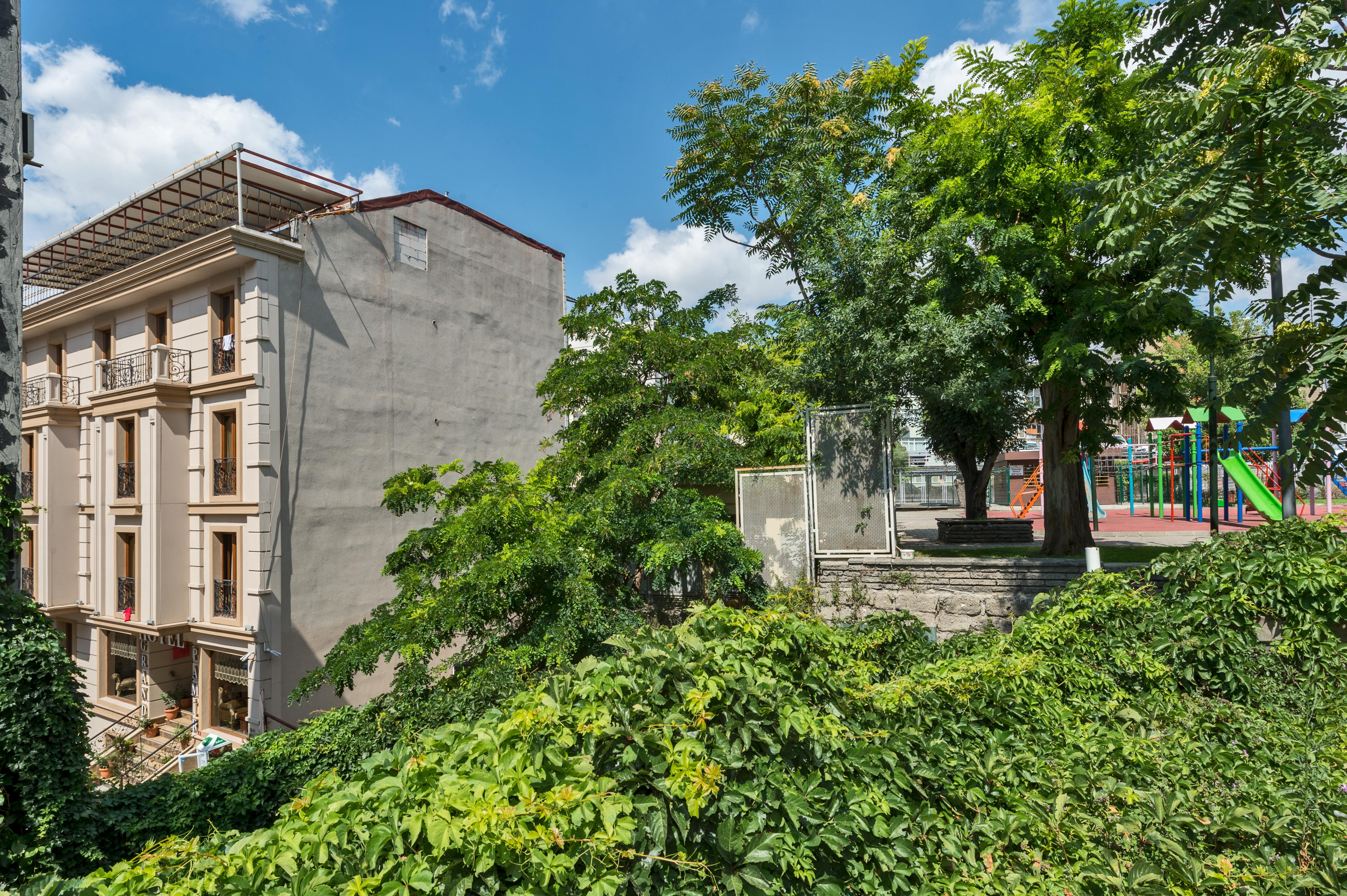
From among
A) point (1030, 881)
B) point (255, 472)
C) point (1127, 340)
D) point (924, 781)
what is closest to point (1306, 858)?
point (1030, 881)

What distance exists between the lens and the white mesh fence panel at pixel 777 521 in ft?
33.7

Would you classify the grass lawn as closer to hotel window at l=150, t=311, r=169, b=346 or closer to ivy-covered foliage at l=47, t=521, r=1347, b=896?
ivy-covered foliage at l=47, t=521, r=1347, b=896

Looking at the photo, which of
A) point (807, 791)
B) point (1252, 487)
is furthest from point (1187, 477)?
point (807, 791)

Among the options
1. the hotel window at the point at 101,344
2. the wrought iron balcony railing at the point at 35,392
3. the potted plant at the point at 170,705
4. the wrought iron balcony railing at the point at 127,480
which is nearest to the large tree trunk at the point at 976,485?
the potted plant at the point at 170,705

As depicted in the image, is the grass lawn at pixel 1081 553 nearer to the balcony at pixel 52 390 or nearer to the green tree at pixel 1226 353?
the green tree at pixel 1226 353

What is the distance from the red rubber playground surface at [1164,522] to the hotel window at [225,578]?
18.9 metres

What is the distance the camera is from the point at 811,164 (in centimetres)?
1220

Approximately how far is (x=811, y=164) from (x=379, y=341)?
10576 mm

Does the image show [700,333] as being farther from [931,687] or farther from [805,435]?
[931,687]

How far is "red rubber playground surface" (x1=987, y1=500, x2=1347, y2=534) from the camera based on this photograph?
698 inches

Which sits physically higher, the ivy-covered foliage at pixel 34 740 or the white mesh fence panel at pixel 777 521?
the white mesh fence panel at pixel 777 521

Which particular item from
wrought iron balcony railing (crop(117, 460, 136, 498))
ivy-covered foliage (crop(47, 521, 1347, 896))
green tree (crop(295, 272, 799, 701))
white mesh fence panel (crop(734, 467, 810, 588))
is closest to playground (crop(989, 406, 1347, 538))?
ivy-covered foliage (crop(47, 521, 1347, 896))

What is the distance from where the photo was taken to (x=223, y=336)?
1464cm

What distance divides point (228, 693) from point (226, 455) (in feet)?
17.5
